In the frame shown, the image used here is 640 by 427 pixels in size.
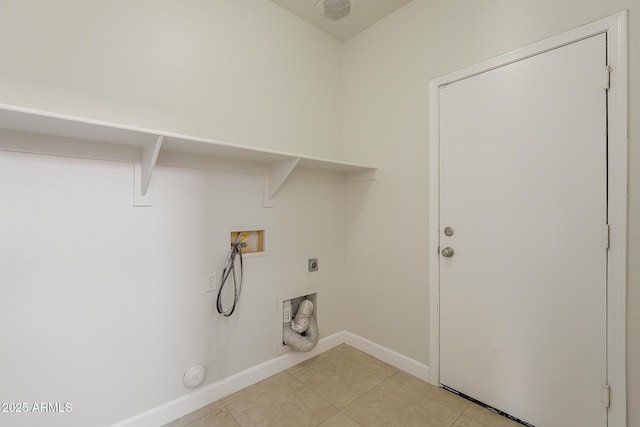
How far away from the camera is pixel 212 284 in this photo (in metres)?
1.70

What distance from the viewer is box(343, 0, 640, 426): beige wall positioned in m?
1.58

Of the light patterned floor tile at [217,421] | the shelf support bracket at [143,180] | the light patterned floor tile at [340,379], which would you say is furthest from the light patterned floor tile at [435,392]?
the shelf support bracket at [143,180]

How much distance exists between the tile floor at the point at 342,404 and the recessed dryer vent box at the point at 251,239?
0.90 meters

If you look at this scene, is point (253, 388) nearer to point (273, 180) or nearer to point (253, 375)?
point (253, 375)

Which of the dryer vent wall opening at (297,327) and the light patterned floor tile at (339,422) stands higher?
the dryer vent wall opening at (297,327)

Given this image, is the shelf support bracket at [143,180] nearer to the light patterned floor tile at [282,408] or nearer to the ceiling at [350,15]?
the light patterned floor tile at [282,408]

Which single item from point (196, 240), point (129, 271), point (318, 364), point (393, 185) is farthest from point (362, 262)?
point (129, 271)

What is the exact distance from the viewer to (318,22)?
223 centimetres

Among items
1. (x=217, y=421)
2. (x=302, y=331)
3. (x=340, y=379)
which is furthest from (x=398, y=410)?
(x=217, y=421)

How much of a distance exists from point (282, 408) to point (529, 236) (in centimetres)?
171

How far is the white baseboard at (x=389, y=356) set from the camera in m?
1.95

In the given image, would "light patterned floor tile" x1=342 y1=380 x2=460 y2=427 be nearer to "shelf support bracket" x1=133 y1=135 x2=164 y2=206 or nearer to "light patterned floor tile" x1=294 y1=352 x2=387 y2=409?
"light patterned floor tile" x1=294 y1=352 x2=387 y2=409

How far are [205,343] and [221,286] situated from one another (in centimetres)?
36

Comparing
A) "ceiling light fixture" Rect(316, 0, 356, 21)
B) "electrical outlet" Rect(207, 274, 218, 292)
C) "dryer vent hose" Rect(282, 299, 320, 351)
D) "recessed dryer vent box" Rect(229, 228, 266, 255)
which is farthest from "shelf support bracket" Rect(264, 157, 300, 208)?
"ceiling light fixture" Rect(316, 0, 356, 21)
